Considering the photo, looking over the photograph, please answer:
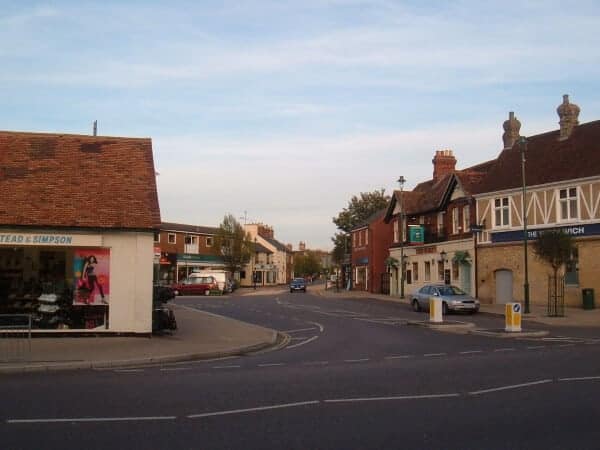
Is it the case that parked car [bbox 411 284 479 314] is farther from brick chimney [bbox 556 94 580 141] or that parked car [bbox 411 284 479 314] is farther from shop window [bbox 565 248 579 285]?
brick chimney [bbox 556 94 580 141]

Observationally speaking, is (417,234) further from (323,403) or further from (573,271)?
(323,403)

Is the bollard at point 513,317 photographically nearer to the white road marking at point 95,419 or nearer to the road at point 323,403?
the road at point 323,403

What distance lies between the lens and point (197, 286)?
5831 centimetres

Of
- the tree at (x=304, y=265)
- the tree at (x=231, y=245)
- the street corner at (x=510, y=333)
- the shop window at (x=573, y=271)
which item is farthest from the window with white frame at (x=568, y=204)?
the tree at (x=304, y=265)

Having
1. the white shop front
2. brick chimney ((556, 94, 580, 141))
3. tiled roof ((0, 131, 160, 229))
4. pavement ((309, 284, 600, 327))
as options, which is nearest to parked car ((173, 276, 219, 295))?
pavement ((309, 284, 600, 327))

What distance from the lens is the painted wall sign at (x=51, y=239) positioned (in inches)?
760

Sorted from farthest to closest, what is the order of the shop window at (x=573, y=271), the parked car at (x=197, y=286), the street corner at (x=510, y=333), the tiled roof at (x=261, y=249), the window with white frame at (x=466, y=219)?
the tiled roof at (x=261, y=249), the parked car at (x=197, y=286), the window with white frame at (x=466, y=219), the shop window at (x=573, y=271), the street corner at (x=510, y=333)

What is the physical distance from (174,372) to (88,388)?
2.50 m

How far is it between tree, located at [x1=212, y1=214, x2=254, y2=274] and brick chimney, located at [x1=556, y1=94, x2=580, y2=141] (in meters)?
45.0

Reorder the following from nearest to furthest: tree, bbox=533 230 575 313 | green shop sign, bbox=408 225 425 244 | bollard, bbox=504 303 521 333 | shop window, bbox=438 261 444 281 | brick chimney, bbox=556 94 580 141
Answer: bollard, bbox=504 303 521 333 → tree, bbox=533 230 575 313 → brick chimney, bbox=556 94 580 141 → shop window, bbox=438 261 444 281 → green shop sign, bbox=408 225 425 244

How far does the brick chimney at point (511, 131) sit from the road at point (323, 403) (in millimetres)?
28737

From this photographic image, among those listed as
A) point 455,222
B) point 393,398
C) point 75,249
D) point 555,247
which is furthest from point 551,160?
point 393,398

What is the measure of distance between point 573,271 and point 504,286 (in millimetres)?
5282

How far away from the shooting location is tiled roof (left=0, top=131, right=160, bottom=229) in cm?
1986
